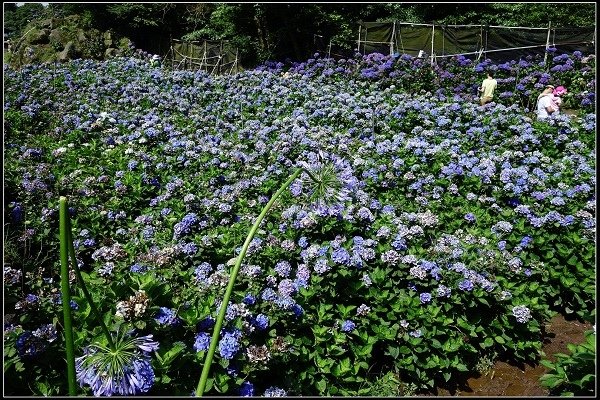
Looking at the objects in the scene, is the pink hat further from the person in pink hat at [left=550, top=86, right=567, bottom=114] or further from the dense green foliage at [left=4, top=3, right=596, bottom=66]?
the dense green foliage at [left=4, top=3, right=596, bottom=66]

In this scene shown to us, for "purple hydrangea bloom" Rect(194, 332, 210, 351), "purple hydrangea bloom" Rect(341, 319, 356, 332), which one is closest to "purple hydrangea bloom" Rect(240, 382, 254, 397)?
"purple hydrangea bloom" Rect(194, 332, 210, 351)

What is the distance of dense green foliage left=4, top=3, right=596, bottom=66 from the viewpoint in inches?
648

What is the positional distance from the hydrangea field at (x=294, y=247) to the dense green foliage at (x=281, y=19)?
11.0 metres

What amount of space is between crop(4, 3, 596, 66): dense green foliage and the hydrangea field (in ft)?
36.1

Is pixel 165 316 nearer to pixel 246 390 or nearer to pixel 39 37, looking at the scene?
pixel 246 390

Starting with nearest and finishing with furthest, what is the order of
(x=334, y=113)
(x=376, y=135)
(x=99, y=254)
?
(x=99, y=254) → (x=376, y=135) → (x=334, y=113)

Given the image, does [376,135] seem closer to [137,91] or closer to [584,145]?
[584,145]

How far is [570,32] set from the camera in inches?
546

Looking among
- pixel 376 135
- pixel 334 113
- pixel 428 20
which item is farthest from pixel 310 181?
pixel 428 20

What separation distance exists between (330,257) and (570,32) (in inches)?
574

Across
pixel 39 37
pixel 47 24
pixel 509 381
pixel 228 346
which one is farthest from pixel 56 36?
pixel 509 381

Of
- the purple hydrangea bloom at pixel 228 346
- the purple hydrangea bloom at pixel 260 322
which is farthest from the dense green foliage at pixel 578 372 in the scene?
the purple hydrangea bloom at pixel 228 346

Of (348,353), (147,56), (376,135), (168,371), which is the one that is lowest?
(348,353)

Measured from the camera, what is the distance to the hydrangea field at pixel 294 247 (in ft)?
6.50
